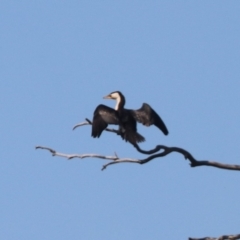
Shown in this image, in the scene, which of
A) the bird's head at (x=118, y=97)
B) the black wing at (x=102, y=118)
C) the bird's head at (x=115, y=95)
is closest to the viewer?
the black wing at (x=102, y=118)

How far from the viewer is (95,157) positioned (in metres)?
10.1

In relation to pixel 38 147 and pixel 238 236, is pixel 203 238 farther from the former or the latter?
pixel 38 147

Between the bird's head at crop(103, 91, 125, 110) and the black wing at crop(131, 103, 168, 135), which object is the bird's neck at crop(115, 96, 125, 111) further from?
the black wing at crop(131, 103, 168, 135)

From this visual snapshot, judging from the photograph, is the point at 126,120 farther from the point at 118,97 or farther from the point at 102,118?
the point at 118,97

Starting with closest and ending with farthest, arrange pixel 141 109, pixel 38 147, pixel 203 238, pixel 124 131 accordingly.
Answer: pixel 203 238 < pixel 38 147 < pixel 124 131 < pixel 141 109

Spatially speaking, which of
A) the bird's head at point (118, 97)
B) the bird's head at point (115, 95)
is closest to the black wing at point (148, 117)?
the bird's head at point (118, 97)

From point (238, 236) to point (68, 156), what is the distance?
7.54 ft

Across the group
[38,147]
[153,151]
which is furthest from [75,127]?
[153,151]

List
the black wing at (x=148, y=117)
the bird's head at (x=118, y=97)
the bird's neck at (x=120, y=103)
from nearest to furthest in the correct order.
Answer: the black wing at (x=148, y=117), the bird's neck at (x=120, y=103), the bird's head at (x=118, y=97)

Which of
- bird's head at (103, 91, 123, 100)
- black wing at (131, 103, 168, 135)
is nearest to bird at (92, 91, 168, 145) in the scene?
black wing at (131, 103, 168, 135)

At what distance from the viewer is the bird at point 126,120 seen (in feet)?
37.8

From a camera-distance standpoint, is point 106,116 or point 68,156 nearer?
point 68,156

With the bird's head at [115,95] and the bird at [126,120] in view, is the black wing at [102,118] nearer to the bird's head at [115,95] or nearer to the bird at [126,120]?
the bird at [126,120]

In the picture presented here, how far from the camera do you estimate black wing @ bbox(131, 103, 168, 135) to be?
12.4m
